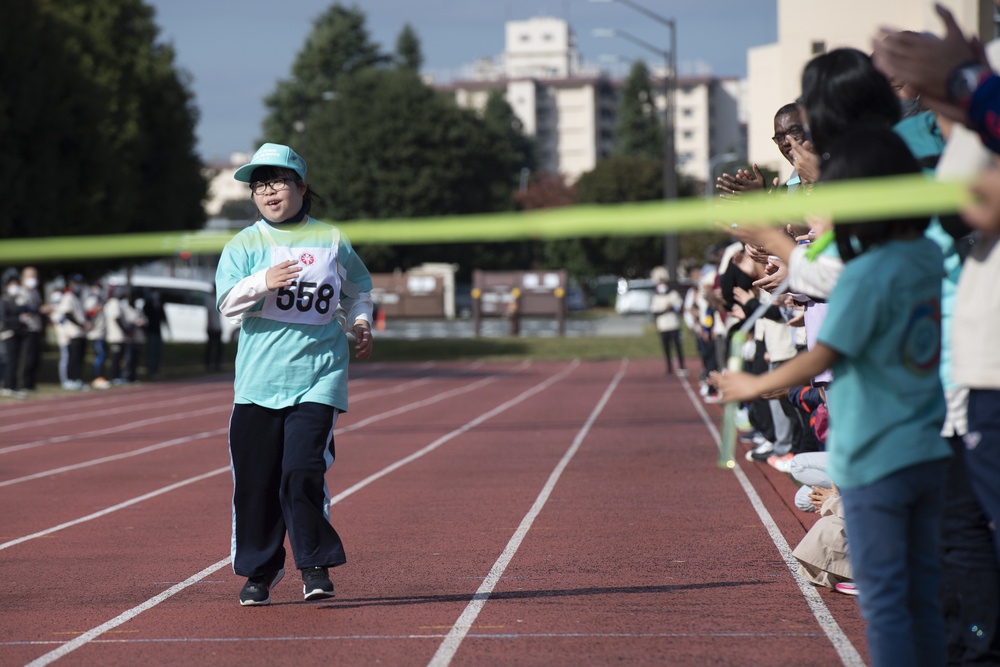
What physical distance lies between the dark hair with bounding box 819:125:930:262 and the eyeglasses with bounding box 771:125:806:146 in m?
2.09

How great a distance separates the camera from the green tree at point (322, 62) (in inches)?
3415

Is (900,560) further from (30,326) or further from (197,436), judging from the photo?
(30,326)

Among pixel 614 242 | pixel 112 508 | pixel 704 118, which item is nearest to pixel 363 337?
pixel 112 508

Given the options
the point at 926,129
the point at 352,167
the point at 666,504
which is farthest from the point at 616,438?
the point at 352,167

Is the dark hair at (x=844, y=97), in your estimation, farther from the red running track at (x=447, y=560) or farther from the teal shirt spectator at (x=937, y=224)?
the red running track at (x=447, y=560)

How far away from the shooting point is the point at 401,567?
23.6 ft

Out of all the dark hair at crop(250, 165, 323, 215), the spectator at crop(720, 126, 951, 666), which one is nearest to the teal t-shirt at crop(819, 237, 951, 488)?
Result: the spectator at crop(720, 126, 951, 666)

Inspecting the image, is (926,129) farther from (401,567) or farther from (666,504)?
(666,504)

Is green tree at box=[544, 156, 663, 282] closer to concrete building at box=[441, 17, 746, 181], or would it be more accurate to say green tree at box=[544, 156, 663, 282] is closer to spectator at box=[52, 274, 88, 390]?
concrete building at box=[441, 17, 746, 181]

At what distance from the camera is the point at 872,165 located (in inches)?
146

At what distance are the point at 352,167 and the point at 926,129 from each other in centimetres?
7173

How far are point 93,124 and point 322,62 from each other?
59.2m

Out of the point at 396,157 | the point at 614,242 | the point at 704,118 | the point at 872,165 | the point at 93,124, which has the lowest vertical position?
the point at 872,165

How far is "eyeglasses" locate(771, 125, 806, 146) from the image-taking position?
237 inches
